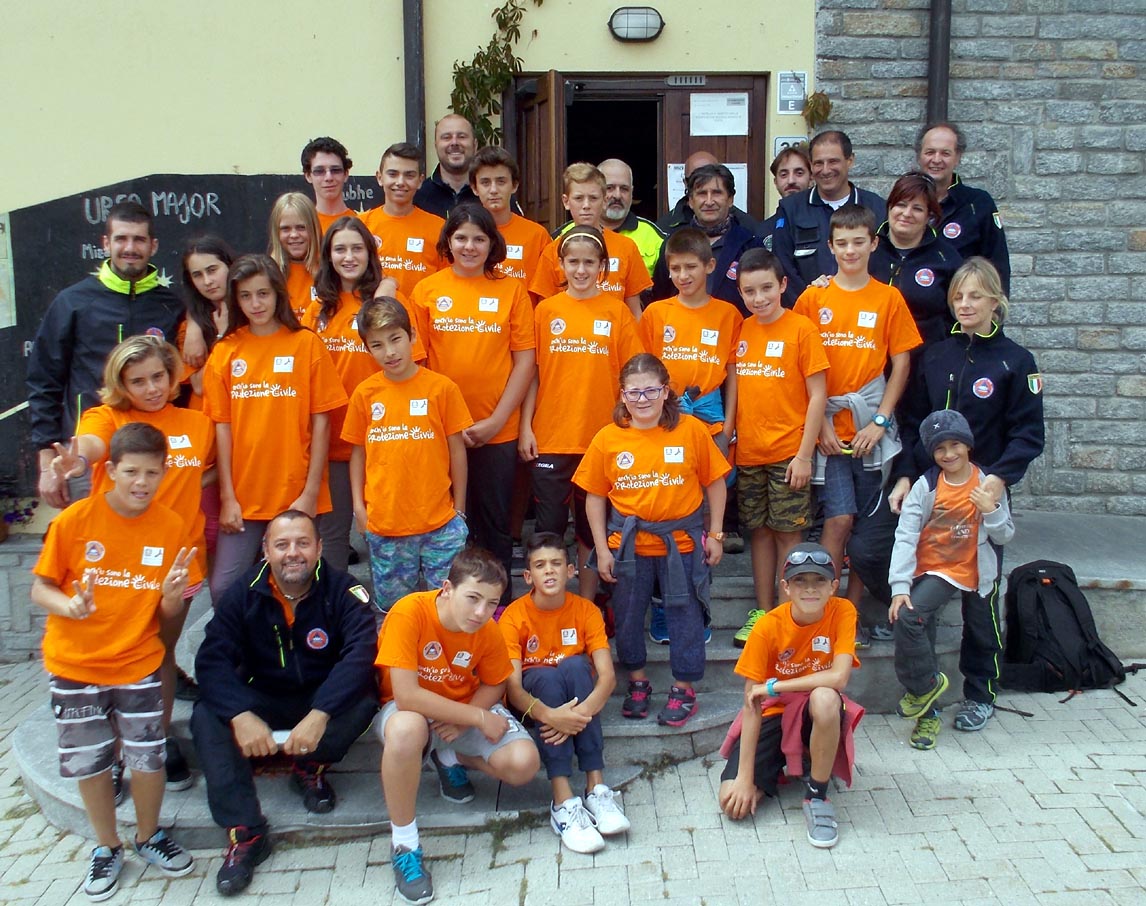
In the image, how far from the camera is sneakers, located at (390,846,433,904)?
322 centimetres

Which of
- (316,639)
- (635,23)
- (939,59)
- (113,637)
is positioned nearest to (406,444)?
(316,639)

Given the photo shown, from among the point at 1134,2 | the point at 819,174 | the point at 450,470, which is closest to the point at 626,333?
the point at 450,470

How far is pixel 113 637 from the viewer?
A: 133 inches

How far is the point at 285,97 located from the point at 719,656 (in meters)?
4.14

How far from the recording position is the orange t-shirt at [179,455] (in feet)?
12.1

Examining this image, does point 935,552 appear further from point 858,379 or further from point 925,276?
point 925,276

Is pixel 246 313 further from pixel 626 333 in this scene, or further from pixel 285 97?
pixel 285 97

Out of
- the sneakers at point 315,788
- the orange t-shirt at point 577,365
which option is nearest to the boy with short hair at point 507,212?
the orange t-shirt at point 577,365

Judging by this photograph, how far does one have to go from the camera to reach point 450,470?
4.07 meters

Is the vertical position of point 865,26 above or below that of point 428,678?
above

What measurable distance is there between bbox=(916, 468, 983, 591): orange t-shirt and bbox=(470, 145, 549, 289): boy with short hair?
204cm

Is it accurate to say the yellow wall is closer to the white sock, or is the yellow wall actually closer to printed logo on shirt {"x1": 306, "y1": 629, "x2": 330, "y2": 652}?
printed logo on shirt {"x1": 306, "y1": 629, "x2": 330, "y2": 652}

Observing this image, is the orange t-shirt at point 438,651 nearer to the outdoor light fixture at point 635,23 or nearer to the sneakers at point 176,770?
the sneakers at point 176,770

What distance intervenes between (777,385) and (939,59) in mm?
2974
